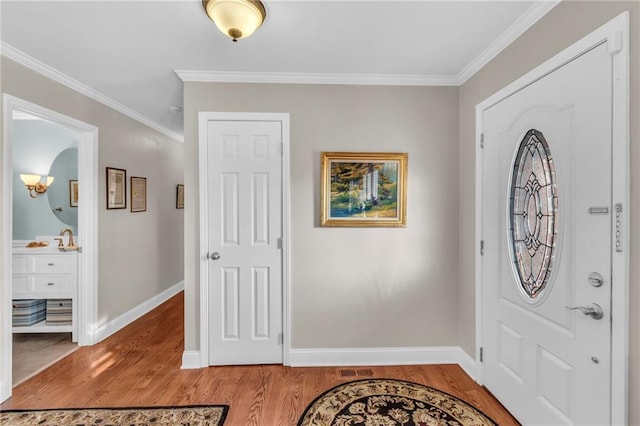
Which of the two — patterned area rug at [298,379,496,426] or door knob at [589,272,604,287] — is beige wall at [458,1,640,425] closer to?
door knob at [589,272,604,287]

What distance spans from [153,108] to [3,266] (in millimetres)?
2066

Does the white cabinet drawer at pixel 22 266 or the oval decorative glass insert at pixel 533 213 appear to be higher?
A: the oval decorative glass insert at pixel 533 213

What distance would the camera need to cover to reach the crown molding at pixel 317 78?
2535mm

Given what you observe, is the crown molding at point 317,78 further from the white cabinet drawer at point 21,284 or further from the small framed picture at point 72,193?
the white cabinet drawer at point 21,284

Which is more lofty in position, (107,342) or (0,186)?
(0,186)

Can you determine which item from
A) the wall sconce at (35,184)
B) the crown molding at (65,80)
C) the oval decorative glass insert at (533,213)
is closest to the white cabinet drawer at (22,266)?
the wall sconce at (35,184)

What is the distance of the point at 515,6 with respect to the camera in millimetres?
1702

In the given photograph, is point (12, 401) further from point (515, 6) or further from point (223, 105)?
point (515, 6)

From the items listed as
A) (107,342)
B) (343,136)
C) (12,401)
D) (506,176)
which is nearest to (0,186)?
(12,401)

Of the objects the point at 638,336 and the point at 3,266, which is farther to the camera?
the point at 3,266

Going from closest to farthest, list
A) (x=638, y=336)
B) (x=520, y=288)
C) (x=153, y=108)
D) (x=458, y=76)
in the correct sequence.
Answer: (x=638, y=336), (x=520, y=288), (x=458, y=76), (x=153, y=108)

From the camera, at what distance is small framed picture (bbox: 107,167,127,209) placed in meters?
3.24

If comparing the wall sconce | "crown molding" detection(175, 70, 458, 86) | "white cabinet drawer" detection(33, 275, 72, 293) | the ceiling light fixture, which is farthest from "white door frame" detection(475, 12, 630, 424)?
the wall sconce

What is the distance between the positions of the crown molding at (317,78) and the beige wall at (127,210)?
1.11 m
